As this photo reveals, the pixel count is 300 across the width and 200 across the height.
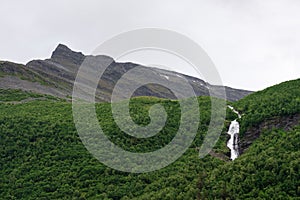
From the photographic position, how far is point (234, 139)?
44719 millimetres

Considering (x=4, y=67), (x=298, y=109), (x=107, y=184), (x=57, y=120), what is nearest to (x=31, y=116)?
(x=57, y=120)

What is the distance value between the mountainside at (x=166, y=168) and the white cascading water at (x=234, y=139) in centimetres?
66

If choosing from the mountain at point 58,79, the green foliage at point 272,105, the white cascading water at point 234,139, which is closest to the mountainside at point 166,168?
the green foliage at point 272,105

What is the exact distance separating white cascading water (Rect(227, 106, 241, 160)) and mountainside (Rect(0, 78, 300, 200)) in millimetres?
655

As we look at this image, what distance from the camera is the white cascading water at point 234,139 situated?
1652 inches

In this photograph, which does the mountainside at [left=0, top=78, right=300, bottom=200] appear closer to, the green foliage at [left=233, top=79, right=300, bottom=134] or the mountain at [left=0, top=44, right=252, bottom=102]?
the green foliage at [left=233, top=79, right=300, bottom=134]

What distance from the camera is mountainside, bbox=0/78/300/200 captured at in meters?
31.8

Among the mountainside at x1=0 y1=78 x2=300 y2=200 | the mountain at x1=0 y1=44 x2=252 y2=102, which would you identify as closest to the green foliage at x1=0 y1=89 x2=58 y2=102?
the mountain at x1=0 y1=44 x2=252 y2=102

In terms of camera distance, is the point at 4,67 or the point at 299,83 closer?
the point at 299,83

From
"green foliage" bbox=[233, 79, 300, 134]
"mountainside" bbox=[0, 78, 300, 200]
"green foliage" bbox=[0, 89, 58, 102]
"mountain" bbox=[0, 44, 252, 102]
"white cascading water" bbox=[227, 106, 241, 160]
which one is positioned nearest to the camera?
"mountainside" bbox=[0, 78, 300, 200]

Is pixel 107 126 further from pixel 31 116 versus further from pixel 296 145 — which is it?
pixel 296 145

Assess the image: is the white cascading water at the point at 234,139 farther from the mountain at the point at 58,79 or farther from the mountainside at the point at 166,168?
the mountain at the point at 58,79

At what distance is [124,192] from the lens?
3584 centimetres

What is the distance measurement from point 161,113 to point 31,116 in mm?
17125
